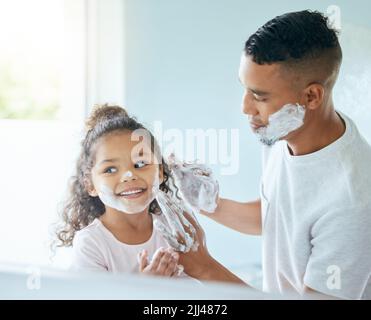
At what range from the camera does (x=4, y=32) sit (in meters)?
1.40

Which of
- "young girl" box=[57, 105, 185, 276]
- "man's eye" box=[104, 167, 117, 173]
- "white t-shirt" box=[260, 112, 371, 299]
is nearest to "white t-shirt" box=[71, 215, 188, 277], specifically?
"young girl" box=[57, 105, 185, 276]

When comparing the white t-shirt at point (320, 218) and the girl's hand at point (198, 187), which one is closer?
the white t-shirt at point (320, 218)

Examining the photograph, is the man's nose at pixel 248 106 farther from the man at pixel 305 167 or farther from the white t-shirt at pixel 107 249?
the white t-shirt at pixel 107 249

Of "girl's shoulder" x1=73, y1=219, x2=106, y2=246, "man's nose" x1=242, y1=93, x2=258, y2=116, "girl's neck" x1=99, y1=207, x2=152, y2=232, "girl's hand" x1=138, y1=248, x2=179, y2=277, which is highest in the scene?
"man's nose" x1=242, y1=93, x2=258, y2=116

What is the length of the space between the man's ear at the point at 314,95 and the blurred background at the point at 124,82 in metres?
0.04

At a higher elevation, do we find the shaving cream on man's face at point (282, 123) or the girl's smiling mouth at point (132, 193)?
the shaving cream on man's face at point (282, 123)

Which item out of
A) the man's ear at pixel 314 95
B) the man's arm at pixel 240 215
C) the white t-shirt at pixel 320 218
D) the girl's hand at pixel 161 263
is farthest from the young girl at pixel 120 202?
the man's ear at pixel 314 95

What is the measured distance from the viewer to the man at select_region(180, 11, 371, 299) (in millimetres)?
1120

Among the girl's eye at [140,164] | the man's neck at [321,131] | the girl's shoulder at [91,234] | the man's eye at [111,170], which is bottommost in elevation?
the girl's shoulder at [91,234]

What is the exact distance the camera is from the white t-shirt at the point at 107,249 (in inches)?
49.6

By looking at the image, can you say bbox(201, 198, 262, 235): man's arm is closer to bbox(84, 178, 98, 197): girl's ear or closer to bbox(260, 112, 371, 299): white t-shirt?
bbox(260, 112, 371, 299): white t-shirt

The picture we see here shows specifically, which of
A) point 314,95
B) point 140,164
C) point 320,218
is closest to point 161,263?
point 140,164

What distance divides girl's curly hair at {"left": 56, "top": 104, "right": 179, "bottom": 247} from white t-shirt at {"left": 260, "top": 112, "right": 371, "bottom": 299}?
237 millimetres
